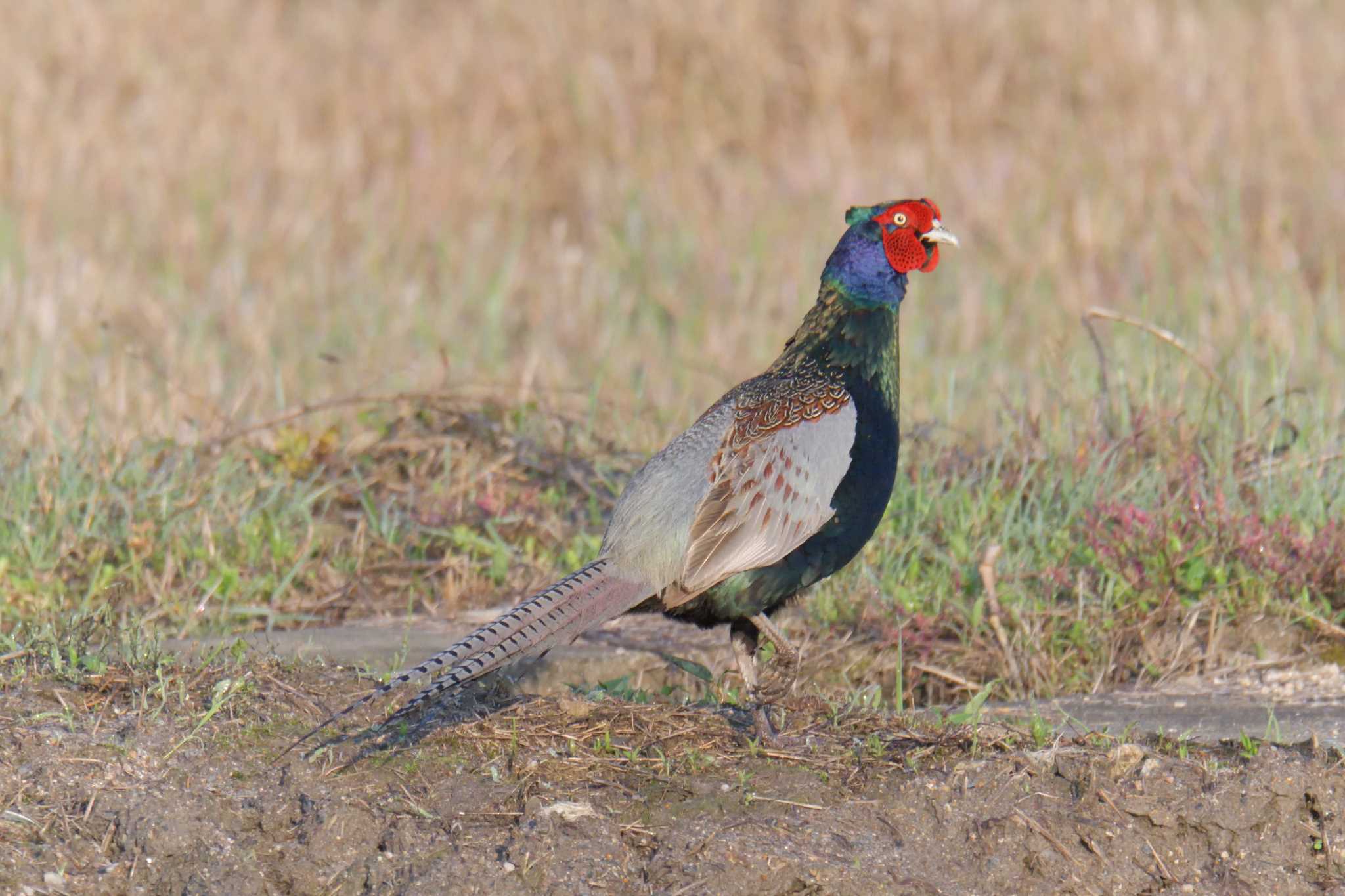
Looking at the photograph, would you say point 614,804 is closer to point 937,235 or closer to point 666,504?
point 666,504

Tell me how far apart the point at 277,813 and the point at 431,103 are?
729 cm

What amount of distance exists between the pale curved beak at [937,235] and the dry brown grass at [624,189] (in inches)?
70.9

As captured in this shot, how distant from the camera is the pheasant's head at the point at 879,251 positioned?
13.8 ft

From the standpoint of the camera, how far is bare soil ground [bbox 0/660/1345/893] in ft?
10.1

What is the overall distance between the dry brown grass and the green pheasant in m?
1.92

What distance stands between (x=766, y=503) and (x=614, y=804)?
89cm

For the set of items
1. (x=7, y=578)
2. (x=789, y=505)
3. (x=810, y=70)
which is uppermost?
(x=810, y=70)

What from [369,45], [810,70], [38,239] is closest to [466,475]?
[38,239]

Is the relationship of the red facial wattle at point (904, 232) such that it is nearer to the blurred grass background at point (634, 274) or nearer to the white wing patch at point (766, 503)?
the white wing patch at point (766, 503)

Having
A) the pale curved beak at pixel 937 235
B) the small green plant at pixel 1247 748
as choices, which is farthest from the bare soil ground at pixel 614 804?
the pale curved beak at pixel 937 235

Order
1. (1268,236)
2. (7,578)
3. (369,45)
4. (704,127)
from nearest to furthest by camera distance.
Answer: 1. (7,578)
2. (1268,236)
3. (704,127)
4. (369,45)

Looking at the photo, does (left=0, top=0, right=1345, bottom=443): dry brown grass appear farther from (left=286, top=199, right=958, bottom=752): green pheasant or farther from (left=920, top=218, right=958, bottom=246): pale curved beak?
(left=286, top=199, right=958, bottom=752): green pheasant

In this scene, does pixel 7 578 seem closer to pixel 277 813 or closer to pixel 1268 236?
pixel 277 813

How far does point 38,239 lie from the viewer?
8.41 metres
